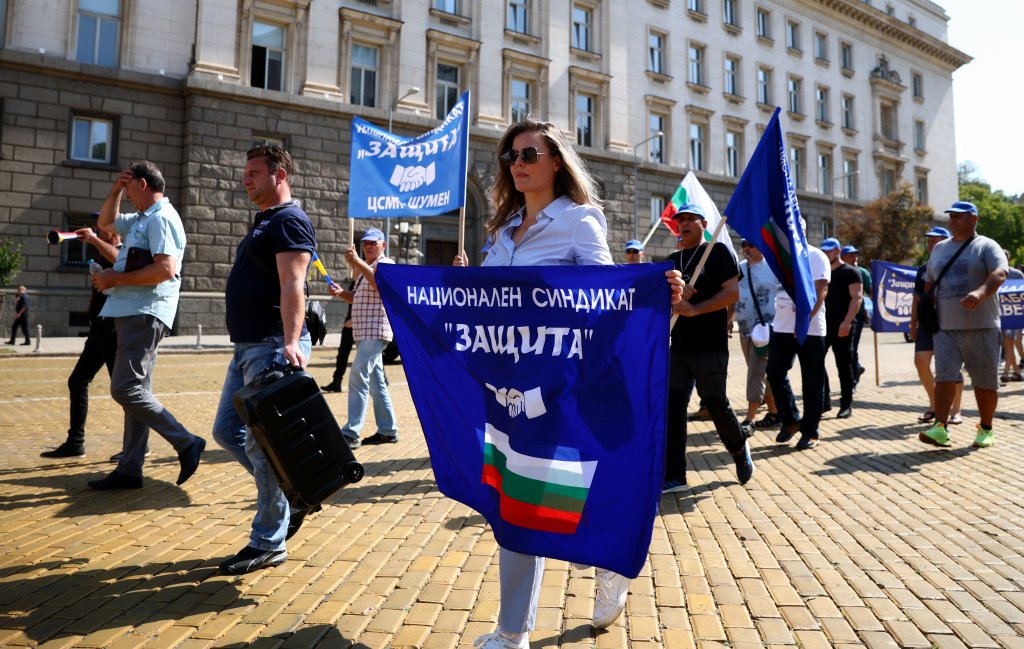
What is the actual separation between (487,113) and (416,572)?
26.6 metres

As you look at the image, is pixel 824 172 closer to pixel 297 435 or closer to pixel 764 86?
pixel 764 86

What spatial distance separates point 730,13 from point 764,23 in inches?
115

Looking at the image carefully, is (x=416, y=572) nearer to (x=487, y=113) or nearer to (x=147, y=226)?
(x=147, y=226)

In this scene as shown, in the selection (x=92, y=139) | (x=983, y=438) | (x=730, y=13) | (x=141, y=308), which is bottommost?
(x=983, y=438)

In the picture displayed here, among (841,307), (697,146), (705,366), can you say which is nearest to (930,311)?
(841,307)

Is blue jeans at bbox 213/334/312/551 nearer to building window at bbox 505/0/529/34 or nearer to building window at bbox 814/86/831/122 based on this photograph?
building window at bbox 505/0/529/34

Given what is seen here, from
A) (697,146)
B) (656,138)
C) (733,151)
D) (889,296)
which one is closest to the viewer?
(889,296)

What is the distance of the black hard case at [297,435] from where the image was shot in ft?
9.78

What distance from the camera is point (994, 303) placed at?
6156mm

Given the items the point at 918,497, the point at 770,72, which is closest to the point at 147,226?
the point at 918,497

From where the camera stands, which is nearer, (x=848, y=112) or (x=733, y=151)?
(x=733, y=151)

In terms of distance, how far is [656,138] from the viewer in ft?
111

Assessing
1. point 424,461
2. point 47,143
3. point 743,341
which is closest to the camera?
point 424,461

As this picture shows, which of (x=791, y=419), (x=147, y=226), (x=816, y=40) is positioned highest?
(x=816, y=40)
